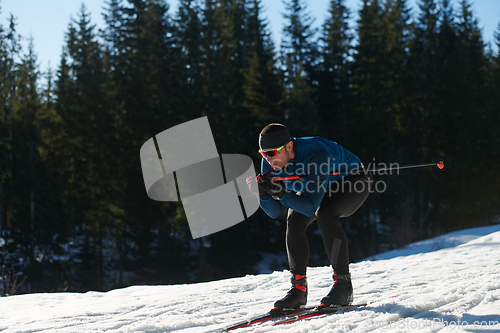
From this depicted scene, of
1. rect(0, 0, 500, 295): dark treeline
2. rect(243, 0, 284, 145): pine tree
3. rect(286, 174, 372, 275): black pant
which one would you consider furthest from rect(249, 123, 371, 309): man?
rect(243, 0, 284, 145): pine tree

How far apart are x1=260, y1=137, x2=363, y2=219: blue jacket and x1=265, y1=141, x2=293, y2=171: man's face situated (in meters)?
0.06

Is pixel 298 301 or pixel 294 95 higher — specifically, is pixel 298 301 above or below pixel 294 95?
below

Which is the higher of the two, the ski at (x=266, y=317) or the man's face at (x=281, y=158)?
the man's face at (x=281, y=158)

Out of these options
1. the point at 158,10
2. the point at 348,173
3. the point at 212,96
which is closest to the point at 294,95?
the point at 212,96

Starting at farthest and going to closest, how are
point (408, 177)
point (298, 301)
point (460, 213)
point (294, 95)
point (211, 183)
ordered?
point (460, 213), point (408, 177), point (294, 95), point (211, 183), point (298, 301)

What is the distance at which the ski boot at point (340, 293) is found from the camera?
2.60 metres

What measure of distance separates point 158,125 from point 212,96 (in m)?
3.14

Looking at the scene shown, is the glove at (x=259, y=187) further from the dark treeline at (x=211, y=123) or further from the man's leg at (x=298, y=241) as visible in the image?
the dark treeline at (x=211, y=123)

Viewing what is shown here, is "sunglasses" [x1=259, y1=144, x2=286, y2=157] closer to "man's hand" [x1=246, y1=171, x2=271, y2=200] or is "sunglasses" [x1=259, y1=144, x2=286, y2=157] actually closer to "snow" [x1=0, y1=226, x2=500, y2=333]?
"man's hand" [x1=246, y1=171, x2=271, y2=200]

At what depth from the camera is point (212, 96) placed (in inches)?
772

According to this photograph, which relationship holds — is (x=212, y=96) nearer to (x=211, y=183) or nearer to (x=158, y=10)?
(x=211, y=183)

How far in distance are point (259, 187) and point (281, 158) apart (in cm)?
25

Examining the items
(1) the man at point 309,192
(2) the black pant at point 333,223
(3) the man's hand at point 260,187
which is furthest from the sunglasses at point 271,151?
(2) the black pant at point 333,223

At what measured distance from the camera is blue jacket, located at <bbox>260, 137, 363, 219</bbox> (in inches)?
93.1
